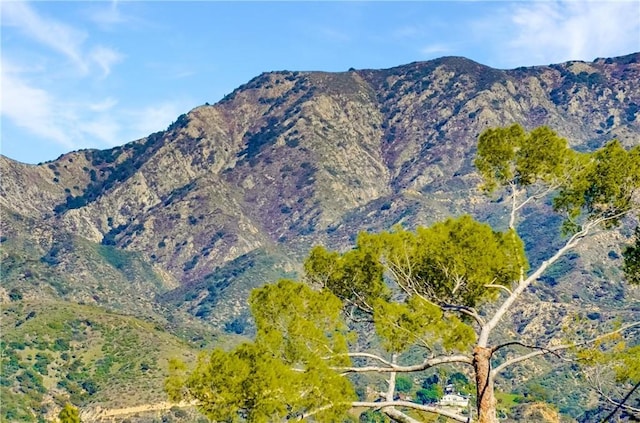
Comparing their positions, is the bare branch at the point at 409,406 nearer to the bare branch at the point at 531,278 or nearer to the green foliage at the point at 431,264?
the bare branch at the point at 531,278

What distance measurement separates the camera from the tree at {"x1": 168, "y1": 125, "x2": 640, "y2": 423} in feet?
57.4

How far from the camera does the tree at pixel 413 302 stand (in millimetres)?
17500

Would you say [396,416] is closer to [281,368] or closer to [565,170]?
[281,368]

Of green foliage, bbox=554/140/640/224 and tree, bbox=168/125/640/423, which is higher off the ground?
green foliage, bbox=554/140/640/224

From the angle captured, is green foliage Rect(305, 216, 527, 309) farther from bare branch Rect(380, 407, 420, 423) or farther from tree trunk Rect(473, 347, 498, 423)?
bare branch Rect(380, 407, 420, 423)

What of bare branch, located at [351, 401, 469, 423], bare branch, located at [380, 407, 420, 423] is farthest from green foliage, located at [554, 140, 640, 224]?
bare branch, located at [380, 407, 420, 423]

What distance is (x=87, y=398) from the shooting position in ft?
391

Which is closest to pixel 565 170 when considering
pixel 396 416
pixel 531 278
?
pixel 531 278

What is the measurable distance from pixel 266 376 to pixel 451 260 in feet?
17.4

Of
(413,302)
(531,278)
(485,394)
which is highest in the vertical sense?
(531,278)

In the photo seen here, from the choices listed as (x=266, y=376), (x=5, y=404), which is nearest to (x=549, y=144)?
(x=266, y=376)

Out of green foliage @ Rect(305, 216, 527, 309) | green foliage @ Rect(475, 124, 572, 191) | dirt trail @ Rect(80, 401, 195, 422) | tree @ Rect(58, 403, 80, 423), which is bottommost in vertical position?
dirt trail @ Rect(80, 401, 195, 422)

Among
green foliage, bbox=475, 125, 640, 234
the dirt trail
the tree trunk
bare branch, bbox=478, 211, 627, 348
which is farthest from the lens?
the dirt trail

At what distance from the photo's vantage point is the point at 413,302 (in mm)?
19125
